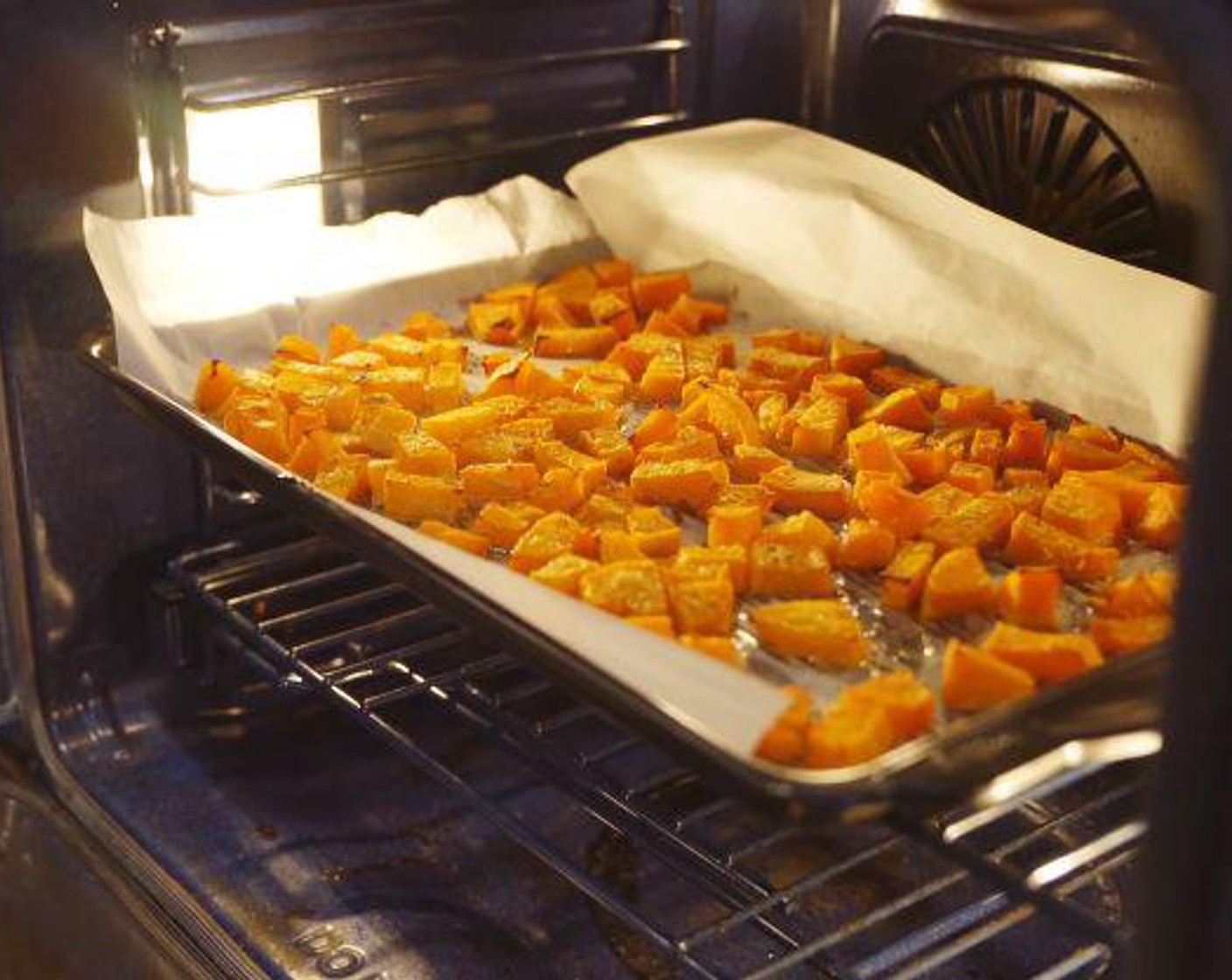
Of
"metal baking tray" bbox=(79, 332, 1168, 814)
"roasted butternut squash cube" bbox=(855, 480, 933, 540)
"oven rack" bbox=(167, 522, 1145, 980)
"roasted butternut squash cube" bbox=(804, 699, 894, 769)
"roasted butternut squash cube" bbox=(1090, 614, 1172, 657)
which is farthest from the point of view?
"roasted butternut squash cube" bbox=(855, 480, 933, 540)

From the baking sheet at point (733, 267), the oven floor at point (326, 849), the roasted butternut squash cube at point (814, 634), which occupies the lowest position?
the oven floor at point (326, 849)

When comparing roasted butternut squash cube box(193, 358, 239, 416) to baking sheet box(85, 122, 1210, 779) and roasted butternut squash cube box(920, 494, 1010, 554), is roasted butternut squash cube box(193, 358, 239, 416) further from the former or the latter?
roasted butternut squash cube box(920, 494, 1010, 554)

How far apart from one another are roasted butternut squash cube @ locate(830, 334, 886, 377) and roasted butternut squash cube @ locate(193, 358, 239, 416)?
23.8 inches

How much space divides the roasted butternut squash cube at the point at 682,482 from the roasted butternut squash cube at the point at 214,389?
1.33 feet

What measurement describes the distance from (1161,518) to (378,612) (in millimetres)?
873

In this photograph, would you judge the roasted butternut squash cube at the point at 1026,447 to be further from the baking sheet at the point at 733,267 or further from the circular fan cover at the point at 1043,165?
the circular fan cover at the point at 1043,165

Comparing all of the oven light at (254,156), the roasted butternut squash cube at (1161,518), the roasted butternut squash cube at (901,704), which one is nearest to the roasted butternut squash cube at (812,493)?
the roasted butternut squash cube at (1161,518)

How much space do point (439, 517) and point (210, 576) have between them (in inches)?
14.5

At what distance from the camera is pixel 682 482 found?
163 centimetres

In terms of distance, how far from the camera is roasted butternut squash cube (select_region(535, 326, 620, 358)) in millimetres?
1959

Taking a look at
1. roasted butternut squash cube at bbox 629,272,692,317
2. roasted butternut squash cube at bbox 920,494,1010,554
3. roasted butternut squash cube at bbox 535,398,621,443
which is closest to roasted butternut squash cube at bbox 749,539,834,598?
roasted butternut squash cube at bbox 920,494,1010,554

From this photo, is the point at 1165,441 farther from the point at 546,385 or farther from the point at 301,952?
the point at 301,952

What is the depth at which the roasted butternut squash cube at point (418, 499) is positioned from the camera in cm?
159

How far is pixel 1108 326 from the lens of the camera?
1.71 m
